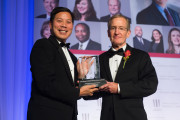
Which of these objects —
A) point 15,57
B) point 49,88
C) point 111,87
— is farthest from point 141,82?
point 15,57

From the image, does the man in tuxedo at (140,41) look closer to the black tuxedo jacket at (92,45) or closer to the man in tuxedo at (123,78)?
the black tuxedo jacket at (92,45)

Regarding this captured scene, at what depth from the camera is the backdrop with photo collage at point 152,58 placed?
317cm

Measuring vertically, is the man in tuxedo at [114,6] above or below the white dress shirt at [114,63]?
above

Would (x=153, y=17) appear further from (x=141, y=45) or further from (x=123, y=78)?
(x=123, y=78)

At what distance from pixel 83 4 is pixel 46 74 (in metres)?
2.14

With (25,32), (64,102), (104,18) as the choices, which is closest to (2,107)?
(25,32)

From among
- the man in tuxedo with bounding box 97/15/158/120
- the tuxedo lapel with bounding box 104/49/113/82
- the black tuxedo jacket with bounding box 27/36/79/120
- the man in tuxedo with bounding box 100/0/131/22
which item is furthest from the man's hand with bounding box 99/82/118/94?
the man in tuxedo with bounding box 100/0/131/22

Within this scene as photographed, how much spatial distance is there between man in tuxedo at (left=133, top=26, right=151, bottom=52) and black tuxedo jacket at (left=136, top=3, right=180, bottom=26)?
18 cm

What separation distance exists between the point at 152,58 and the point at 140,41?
1.04 ft

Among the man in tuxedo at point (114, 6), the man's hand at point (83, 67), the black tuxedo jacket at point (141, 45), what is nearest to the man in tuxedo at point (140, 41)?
the black tuxedo jacket at point (141, 45)

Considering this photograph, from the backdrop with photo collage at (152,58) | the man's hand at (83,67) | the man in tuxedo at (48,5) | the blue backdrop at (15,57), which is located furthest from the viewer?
the man in tuxedo at (48,5)

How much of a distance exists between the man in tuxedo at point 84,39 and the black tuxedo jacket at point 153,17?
83cm

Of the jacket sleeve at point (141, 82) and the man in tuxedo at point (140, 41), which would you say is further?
the man in tuxedo at point (140, 41)

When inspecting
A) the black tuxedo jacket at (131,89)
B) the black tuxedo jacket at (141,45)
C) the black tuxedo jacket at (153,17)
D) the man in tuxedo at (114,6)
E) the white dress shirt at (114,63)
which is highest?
the man in tuxedo at (114,6)
